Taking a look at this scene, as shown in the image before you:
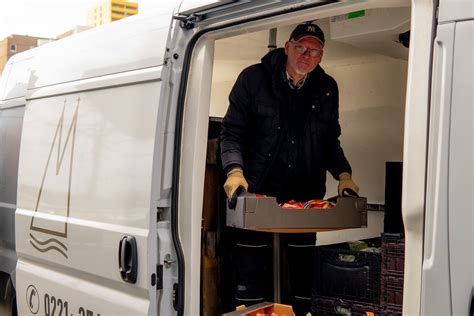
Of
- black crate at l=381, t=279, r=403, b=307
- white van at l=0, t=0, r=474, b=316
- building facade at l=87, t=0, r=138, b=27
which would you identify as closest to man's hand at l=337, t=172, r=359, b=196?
white van at l=0, t=0, r=474, b=316

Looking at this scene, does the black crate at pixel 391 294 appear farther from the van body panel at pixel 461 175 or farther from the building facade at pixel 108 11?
the building facade at pixel 108 11

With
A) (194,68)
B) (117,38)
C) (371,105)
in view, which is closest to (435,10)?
(194,68)

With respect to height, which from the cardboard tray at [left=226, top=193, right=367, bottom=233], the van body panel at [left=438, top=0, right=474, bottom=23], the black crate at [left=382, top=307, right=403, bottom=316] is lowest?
the black crate at [left=382, top=307, right=403, bottom=316]

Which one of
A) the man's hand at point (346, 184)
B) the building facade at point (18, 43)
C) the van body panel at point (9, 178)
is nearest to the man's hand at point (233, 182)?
the man's hand at point (346, 184)

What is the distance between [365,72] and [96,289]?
8.91 feet

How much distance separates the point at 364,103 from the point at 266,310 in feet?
6.96

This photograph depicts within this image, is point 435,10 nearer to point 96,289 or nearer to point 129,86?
point 129,86

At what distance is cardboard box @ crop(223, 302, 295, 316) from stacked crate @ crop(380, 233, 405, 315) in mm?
577

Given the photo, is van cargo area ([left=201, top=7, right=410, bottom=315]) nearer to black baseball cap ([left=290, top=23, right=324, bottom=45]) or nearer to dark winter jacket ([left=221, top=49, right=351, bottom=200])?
black baseball cap ([left=290, top=23, right=324, bottom=45])

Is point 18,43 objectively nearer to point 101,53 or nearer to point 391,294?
point 101,53

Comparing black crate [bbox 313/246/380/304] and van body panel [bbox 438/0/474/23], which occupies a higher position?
van body panel [bbox 438/0/474/23]

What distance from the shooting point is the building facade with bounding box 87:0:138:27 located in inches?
386

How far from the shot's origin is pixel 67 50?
3.66m

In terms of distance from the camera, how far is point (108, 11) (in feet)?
32.0
